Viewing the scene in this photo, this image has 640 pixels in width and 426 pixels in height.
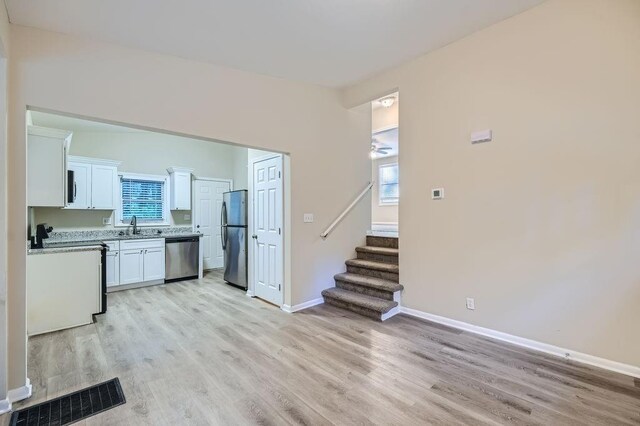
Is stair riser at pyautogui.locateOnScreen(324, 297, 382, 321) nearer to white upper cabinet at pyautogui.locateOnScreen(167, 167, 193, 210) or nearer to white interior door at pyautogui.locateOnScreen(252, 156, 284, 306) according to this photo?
white interior door at pyautogui.locateOnScreen(252, 156, 284, 306)

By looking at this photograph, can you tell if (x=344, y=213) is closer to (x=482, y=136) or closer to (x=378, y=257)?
(x=378, y=257)

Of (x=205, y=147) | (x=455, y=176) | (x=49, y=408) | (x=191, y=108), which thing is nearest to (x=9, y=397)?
(x=49, y=408)

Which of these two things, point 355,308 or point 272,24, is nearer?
point 272,24

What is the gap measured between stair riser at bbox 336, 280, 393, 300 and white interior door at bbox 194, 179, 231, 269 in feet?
12.3

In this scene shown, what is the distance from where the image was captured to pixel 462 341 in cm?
288

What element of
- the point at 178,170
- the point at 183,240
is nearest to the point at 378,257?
the point at 183,240

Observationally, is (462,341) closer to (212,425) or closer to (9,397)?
(212,425)

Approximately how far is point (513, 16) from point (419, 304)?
3066 millimetres

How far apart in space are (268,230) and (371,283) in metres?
1.60

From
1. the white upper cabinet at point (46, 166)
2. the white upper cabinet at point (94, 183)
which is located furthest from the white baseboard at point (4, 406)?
the white upper cabinet at point (94, 183)

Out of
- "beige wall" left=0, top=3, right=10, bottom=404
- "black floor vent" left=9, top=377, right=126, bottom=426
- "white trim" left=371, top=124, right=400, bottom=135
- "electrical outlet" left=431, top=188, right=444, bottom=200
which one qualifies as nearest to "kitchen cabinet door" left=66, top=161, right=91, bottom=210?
"beige wall" left=0, top=3, right=10, bottom=404

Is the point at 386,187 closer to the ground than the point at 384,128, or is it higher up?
closer to the ground

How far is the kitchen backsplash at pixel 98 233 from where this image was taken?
16.0ft

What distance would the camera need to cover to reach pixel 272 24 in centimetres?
261
